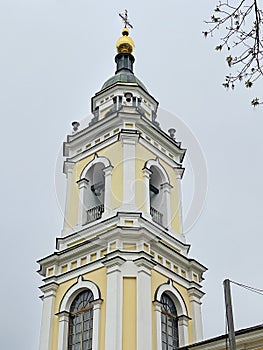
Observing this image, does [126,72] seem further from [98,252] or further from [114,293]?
[114,293]

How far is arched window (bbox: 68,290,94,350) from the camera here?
58.9 feet

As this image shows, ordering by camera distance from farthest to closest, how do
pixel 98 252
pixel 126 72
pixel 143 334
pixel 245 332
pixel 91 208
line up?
pixel 126 72
pixel 91 208
pixel 98 252
pixel 143 334
pixel 245 332

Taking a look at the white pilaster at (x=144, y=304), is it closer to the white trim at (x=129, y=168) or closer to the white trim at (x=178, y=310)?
the white trim at (x=178, y=310)

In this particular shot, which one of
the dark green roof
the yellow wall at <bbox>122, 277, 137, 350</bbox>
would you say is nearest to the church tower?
the yellow wall at <bbox>122, 277, 137, 350</bbox>

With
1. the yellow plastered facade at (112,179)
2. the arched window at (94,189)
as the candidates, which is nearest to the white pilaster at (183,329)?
the yellow plastered facade at (112,179)

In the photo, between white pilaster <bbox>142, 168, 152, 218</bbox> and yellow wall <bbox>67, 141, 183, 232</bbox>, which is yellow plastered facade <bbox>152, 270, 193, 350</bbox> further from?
yellow wall <bbox>67, 141, 183, 232</bbox>

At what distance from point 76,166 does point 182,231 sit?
4161 millimetres

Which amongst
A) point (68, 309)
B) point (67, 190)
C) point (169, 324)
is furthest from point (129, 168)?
point (169, 324)

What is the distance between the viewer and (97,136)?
22.4 meters

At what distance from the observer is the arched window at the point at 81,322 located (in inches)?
707

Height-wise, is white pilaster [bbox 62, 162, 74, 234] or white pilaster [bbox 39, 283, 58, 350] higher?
white pilaster [bbox 62, 162, 74, 234]

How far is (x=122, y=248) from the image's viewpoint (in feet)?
61.4

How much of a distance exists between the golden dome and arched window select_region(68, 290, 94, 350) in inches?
440

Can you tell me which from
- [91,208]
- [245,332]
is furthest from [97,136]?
[245,332]
